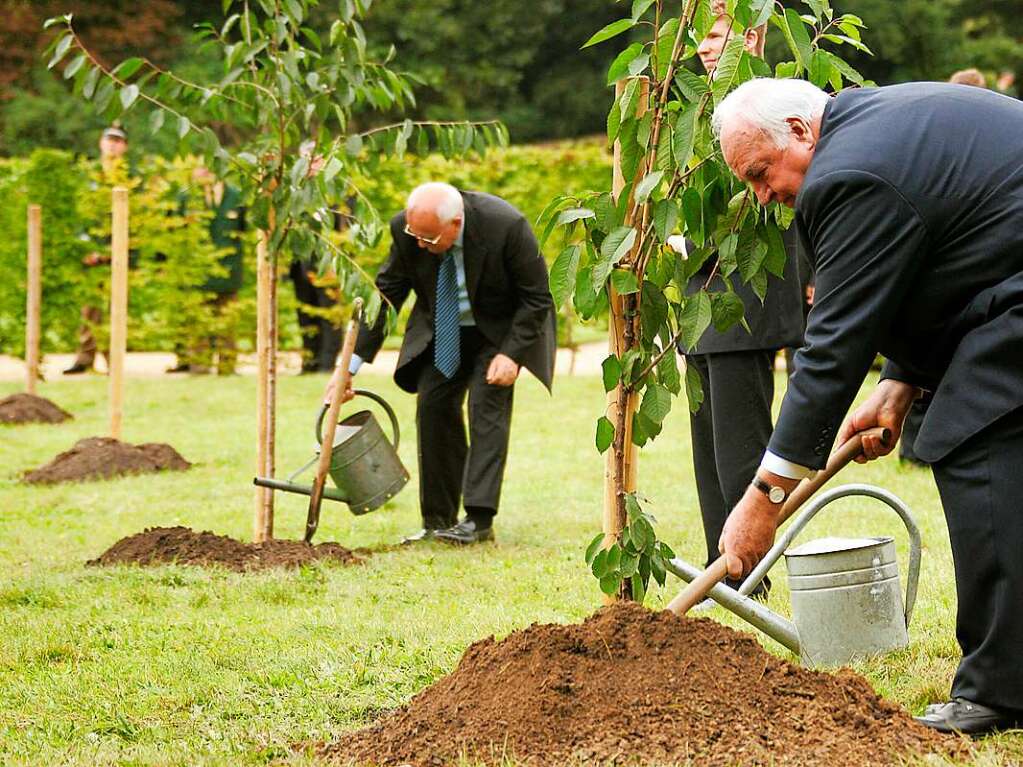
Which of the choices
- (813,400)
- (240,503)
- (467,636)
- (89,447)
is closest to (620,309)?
(813,400)

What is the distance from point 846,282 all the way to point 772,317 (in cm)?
177

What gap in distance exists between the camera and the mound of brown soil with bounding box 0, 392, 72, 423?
11227mm

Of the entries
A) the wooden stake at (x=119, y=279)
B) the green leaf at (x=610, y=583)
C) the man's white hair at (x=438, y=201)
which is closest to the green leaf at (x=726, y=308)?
the green leaf at (x=610, y=583)

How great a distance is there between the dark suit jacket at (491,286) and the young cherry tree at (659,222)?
113 inches

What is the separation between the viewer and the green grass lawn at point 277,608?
3.82 m

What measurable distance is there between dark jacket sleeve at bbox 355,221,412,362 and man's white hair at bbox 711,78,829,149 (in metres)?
3.73

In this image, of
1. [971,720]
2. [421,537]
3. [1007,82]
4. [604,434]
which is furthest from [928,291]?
[1007,82]

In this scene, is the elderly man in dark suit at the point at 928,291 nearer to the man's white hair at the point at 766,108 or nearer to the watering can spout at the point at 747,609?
the man's white hair at the point at 766,108

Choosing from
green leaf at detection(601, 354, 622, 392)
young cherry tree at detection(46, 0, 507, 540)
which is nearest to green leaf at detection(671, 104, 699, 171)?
green leaf at detection(601, 354, 622, 392)

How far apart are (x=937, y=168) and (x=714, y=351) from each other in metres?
1.83

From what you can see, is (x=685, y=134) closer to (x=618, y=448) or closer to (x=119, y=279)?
(x=618, y=448)

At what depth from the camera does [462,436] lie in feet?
23.1

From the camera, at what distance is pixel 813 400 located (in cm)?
322

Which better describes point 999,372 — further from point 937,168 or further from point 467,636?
point 467,636
